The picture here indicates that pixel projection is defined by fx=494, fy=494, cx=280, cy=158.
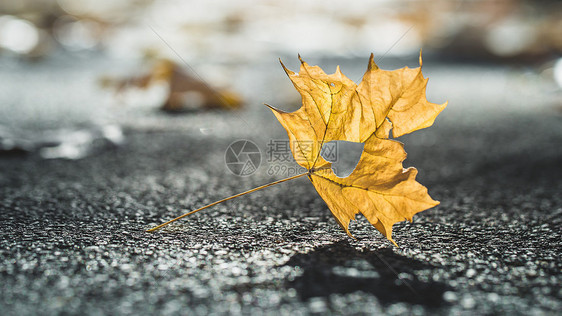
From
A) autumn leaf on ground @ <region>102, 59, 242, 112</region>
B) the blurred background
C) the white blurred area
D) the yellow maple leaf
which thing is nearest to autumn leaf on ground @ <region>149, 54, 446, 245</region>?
the yellow maple leaf

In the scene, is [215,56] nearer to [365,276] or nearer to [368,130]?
[368,130]

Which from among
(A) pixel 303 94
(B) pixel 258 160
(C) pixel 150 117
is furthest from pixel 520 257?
(C) pixel 150 117

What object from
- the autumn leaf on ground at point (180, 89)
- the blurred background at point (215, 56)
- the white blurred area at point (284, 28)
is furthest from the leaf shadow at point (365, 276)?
the white blurred area at point (284, 28)

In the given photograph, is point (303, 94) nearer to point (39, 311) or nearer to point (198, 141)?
point (39, 311)

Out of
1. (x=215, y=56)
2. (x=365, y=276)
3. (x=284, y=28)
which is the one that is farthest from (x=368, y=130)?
(x=284, y=28)

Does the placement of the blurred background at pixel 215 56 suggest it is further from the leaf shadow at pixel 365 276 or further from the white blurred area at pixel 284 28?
the leaf shadow at pixel 365 276

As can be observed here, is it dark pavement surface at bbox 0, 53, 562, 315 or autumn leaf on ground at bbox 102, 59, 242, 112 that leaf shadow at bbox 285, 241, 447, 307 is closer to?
dark pavement surface at bbox 0, 53, 562, 315
